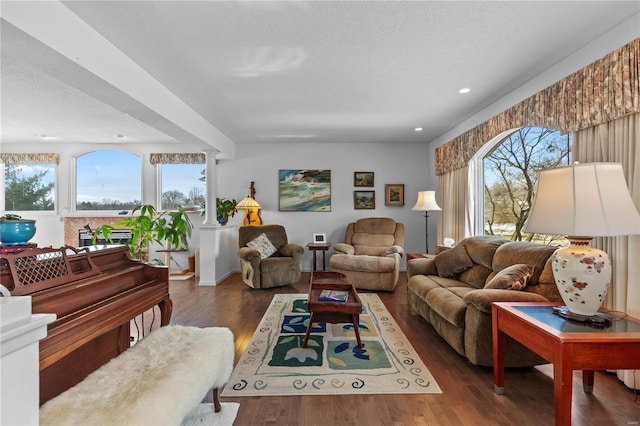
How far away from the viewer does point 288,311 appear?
342cm

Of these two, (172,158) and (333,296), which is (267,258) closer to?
(333,296)

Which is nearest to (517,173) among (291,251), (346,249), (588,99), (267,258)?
(588,99)

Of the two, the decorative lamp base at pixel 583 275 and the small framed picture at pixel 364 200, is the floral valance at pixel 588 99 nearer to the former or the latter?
the decorative lamp base at pixel 583 275

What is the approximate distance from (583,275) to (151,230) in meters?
5.37

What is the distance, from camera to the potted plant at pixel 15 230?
1664 millimetres

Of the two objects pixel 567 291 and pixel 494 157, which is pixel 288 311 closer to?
pixel 567 291

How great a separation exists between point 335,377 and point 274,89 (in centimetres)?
279

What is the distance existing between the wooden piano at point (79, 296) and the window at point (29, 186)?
506 cm

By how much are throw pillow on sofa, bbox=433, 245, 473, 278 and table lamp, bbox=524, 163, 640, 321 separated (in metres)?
1.47

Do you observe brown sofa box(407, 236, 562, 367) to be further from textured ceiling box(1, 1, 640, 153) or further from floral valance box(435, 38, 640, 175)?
textured ceiling box(1, 1, 640, 153)

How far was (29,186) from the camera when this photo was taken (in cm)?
563

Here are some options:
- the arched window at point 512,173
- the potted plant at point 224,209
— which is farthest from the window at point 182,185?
the arched window at point 512,173

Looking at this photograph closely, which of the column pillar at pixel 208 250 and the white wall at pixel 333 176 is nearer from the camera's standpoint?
the column pillar at pixel 208 250

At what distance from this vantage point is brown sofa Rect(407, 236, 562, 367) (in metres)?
2.11
